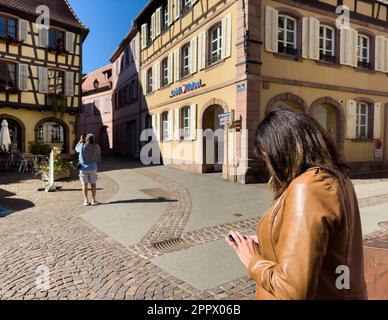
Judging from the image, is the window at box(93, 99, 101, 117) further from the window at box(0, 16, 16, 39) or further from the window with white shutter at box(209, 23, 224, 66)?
the window with white shutter at box(209, 23, 224, 66)

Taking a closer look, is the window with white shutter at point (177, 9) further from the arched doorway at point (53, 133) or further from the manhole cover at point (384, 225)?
the manhole cover at point (384, 225)

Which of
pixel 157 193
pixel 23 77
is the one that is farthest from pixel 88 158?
pixel 23 77

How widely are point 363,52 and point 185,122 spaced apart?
29.1ft

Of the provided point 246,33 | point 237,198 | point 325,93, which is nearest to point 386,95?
point 325,93

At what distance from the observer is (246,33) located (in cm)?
1038

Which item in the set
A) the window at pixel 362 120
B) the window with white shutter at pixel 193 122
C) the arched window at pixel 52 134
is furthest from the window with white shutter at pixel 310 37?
the arched window at pixel 52 134

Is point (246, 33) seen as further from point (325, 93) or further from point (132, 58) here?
point (132, 58)

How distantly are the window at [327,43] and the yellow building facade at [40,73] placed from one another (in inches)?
591

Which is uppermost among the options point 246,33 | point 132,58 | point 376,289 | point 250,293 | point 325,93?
point 132,58

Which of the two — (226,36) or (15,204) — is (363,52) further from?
(15,204)

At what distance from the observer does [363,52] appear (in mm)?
13820

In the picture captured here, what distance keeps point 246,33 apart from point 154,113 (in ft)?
31.9

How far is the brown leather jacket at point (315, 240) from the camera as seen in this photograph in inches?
42.5

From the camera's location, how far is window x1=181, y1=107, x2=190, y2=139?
15.0 m
